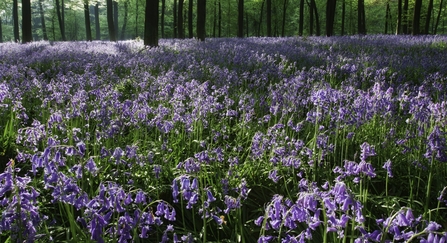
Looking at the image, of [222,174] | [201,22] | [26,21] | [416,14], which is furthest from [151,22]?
[416,14]

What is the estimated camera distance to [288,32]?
62375 millimetres

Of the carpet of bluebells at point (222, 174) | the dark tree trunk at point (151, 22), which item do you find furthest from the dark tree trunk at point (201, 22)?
the carpet of bluebells at point (222, 174)

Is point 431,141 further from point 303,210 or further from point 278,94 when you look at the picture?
point 278,94

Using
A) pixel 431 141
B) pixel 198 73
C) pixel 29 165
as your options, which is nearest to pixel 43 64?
pixel 198 73

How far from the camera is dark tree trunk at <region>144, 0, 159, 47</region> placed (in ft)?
48.0

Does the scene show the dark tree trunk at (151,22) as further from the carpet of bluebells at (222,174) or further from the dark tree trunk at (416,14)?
the dark tree trunk at (416,14)

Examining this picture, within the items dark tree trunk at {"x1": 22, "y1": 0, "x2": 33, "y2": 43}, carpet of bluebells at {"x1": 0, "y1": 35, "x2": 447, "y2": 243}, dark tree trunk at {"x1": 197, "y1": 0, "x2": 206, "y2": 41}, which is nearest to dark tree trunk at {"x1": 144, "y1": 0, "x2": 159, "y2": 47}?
dark tree trunk at {"x1": 197, "y1": 0, "x2": 206, "y2": 41}

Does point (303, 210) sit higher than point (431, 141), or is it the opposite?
point (431, 141)

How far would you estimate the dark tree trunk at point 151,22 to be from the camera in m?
14.6

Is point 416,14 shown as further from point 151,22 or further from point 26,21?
point 26,21

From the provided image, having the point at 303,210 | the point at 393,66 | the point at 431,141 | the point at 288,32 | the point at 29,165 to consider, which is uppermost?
the point at 288,32

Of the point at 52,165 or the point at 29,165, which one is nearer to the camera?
the point at 52,165

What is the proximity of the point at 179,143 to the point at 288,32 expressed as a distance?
60642 mm

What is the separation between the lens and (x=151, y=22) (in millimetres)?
14828
